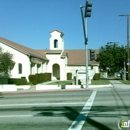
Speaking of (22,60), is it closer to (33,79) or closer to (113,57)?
(33,79)

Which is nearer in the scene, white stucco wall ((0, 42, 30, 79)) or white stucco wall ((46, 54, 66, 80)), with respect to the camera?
white stucco wall ((0, 42, 30, 79))

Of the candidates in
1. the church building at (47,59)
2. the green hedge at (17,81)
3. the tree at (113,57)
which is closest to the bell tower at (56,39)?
the church building at (47,59)

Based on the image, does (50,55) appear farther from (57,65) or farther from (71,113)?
(71,113)

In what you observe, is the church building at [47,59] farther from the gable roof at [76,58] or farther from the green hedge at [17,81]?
the green hedge at [17,81]

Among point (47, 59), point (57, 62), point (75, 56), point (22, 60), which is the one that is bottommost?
point (22, 60)

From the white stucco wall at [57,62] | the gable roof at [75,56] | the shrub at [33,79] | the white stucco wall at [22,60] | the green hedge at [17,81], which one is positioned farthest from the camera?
the gable roof at [75,56]

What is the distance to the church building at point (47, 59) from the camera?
119ft

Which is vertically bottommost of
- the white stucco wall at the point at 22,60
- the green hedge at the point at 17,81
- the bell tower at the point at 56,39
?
the green hedge at the point at 17,81

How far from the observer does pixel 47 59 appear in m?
48.7

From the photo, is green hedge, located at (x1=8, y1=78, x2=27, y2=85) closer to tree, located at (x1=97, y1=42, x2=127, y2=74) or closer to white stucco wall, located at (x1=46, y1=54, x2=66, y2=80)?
white stucco wall, located at (x1=46, y1=54, x2=66, y2=80)

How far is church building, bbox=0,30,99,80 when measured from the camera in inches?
1433

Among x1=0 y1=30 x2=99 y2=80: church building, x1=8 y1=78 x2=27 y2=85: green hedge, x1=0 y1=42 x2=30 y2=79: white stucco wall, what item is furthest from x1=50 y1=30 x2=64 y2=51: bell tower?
x1=8 y1=78 x2=27 y2=85: green hedge

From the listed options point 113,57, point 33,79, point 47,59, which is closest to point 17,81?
point 33,79

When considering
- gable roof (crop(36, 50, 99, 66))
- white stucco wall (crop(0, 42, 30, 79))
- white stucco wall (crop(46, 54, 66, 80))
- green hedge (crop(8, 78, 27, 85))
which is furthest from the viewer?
gable roof (crop(36, 50, 99, 66))
